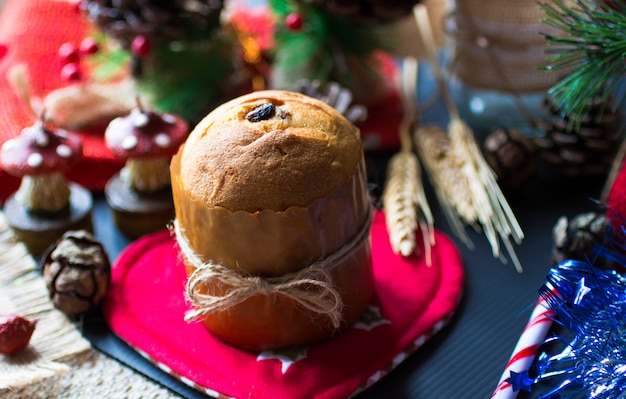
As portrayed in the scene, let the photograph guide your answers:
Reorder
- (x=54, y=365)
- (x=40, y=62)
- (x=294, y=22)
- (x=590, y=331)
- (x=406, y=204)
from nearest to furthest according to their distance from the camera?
→ (x=590, y=331) → (x=54, y=365) → (x=406, y=204) → (x=294, y=22) → (x=40, y=62)

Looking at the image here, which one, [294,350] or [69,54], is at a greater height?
[69,54]

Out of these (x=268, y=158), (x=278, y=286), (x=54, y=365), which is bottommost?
(x=54, y=365)

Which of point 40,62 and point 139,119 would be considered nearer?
point 139,119

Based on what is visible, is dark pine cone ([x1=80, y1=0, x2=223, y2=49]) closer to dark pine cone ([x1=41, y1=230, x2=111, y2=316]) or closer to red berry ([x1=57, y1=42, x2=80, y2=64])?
red berry ([x1=57, y1=42, x2=80, y2=64])

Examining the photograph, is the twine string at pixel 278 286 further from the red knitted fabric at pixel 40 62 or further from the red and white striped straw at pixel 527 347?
the red knitted fabric at pixel 40 62

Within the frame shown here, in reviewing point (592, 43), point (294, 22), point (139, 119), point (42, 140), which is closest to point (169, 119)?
point (139, 119)

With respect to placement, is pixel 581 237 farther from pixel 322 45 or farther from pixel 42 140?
pixel 42 140

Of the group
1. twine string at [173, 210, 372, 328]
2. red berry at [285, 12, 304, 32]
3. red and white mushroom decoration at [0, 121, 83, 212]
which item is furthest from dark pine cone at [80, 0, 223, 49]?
twine string at [173, 210, 372, 328]
